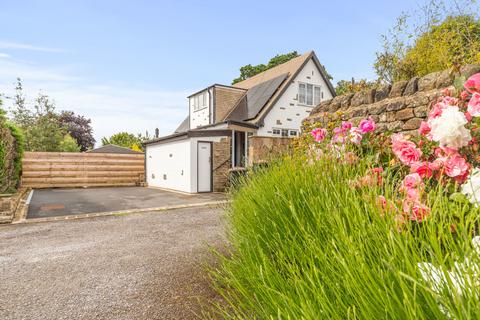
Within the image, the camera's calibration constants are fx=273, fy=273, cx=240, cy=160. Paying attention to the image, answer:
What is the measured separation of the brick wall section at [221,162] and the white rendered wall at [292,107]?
2.29m

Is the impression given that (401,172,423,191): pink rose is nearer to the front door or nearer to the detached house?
the detached house

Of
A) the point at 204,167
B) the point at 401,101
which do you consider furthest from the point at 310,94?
the point at 401,101

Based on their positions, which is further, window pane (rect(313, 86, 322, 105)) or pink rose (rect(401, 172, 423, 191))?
window pane (rect(313, 86, 322, 105))

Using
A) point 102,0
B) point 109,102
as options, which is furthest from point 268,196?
point 109,102

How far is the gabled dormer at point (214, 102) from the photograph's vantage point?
17.4 metres

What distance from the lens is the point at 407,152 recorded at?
6.92ft

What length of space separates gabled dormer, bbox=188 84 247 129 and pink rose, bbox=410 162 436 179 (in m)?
15.3

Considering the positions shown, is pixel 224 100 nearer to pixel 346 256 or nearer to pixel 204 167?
pixel 204 167

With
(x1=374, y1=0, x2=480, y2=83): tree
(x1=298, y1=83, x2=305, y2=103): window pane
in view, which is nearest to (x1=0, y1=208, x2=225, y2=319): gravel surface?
(x1=374, y1=0, x2=480, y2=83): tree

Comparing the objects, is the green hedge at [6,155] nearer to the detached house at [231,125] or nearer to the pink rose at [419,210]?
the detached house at [231,125]

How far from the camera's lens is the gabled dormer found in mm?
17386

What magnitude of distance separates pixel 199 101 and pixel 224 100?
232 cm

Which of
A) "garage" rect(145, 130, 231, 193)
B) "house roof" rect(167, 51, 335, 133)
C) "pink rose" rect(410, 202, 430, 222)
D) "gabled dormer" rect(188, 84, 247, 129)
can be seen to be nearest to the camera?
"pink rose" rect(410, 202, 430, 222)

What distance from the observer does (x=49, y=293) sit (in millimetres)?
2820
